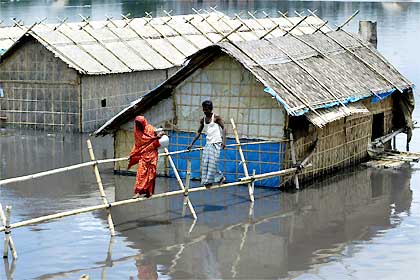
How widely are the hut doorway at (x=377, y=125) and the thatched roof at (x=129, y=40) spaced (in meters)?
3.30

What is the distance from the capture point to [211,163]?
1325cm

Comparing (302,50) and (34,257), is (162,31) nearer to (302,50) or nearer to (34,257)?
(302,50)

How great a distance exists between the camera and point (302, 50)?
16609 mm

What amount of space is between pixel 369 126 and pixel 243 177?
3.62 metres

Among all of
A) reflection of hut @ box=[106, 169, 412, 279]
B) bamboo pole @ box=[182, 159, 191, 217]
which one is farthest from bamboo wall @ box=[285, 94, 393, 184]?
bamboo pole @ box=[182, 159, 191, 217]

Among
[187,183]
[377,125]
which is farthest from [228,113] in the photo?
[377,125]

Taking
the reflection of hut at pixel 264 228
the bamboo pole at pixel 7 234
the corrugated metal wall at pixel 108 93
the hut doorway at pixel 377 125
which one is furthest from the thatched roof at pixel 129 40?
the bamboo pole at pixel 7 234

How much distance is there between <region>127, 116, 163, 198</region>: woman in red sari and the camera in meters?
12.3

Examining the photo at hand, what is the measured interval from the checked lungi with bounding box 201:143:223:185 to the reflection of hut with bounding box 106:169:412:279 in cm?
50

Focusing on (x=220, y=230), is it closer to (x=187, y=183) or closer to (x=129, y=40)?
(x=187, y=183)

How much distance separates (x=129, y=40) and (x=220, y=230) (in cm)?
1098

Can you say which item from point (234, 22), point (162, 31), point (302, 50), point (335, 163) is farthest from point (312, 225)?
point (234, 22)

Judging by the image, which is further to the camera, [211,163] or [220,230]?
[211,163]

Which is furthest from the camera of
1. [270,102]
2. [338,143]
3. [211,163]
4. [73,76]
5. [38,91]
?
[38,91]
